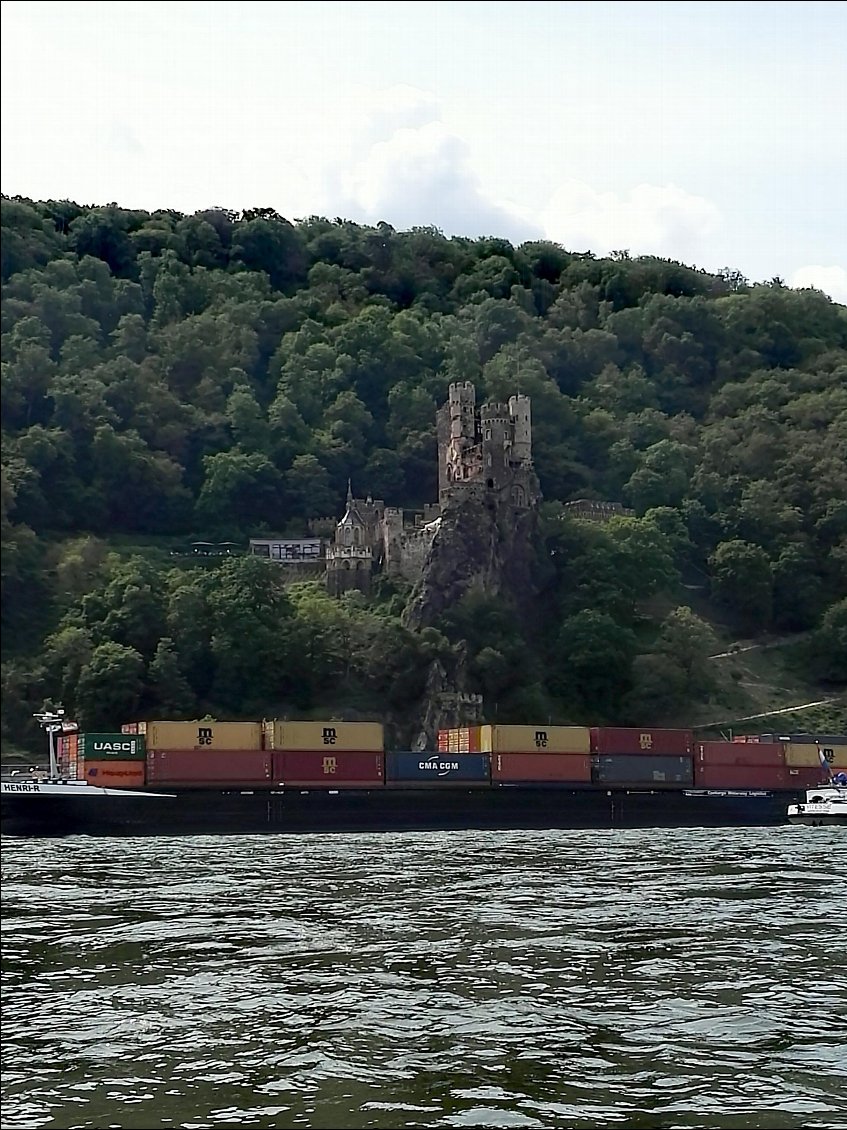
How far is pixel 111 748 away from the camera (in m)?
70.5

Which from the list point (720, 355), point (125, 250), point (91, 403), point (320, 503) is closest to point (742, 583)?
point (320, 503)

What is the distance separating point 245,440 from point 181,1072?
460 ft

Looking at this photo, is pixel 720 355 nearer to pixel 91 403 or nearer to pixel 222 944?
pixel 91 403

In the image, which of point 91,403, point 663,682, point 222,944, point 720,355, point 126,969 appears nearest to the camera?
point 126,969

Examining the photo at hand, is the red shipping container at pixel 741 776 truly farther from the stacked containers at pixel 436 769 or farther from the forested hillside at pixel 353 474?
the forested hillside at pixel 353 474

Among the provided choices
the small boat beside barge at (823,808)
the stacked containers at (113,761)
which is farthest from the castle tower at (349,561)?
the small boat beside barge at (823,808)

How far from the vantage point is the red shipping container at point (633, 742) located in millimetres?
78125

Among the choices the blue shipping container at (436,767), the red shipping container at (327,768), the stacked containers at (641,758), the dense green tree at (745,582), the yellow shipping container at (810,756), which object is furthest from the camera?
the dense green tree at (745,582)

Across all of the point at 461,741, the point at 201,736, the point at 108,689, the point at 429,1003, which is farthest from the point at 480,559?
the point at 429,1003

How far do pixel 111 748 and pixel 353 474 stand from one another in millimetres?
87897

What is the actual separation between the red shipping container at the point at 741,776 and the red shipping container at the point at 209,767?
24.6m

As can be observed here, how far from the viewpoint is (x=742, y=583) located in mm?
135375

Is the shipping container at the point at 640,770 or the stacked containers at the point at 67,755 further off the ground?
the stacked containers at the point at 67,755

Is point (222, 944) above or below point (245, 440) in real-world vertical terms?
below
